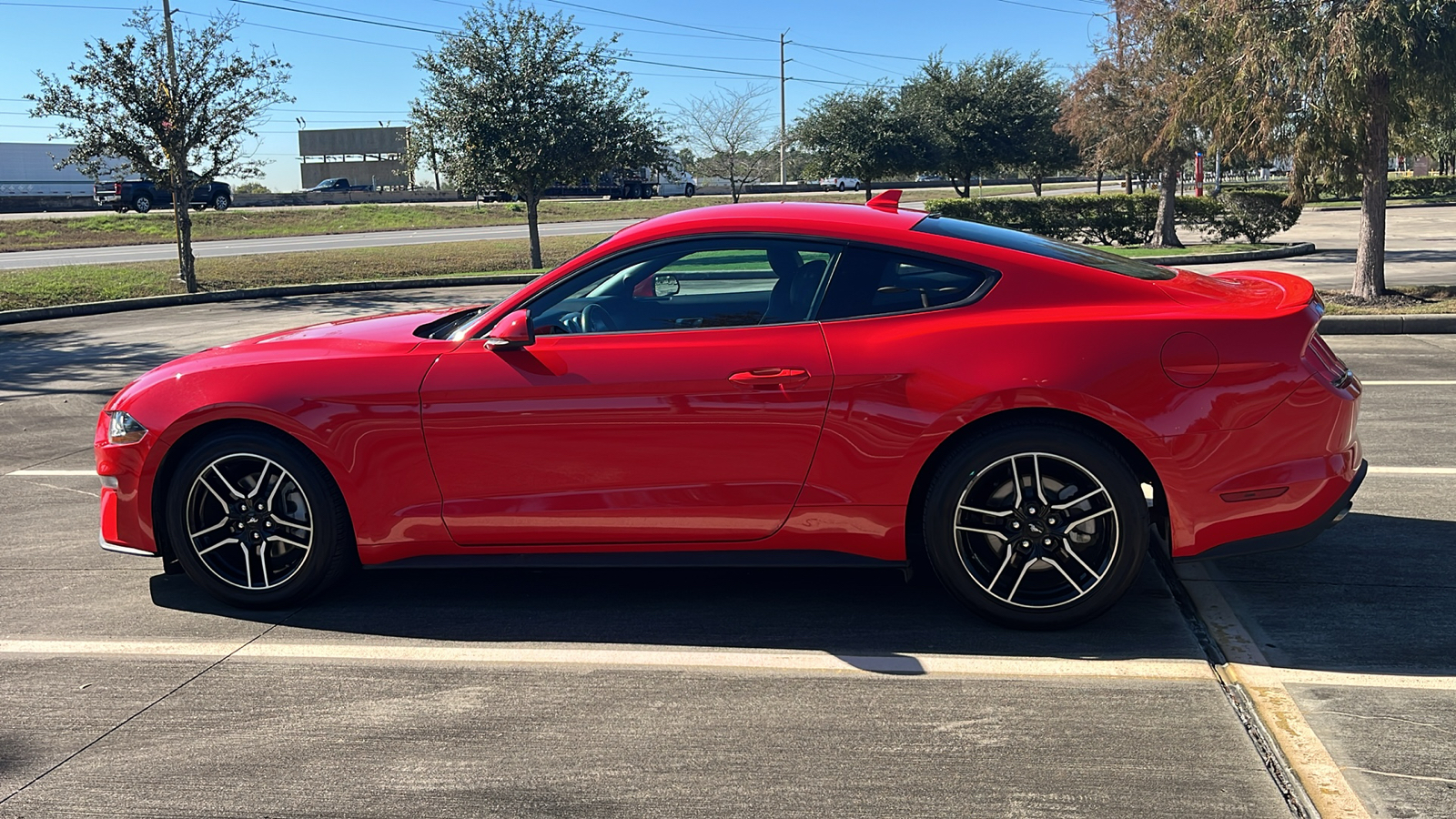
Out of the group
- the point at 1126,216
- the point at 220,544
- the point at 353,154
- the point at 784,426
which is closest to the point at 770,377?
the point at 784,426

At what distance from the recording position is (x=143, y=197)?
43281mm

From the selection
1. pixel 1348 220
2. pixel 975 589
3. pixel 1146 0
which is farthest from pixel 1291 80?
pixel 1348 220

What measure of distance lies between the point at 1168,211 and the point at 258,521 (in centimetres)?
Answer: 2326

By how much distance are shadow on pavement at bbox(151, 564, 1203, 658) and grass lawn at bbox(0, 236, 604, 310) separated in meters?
17.2

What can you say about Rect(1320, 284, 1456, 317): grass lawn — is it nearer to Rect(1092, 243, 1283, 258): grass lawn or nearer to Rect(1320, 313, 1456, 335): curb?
Rect(1320, 313, 1456, 335): curb

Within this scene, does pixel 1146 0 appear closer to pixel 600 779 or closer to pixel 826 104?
pixel 826 104

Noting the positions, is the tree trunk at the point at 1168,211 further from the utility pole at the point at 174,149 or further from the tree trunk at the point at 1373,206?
the utility pole at the point at 174,149

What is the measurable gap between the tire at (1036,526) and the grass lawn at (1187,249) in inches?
749

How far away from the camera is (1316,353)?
422 cm

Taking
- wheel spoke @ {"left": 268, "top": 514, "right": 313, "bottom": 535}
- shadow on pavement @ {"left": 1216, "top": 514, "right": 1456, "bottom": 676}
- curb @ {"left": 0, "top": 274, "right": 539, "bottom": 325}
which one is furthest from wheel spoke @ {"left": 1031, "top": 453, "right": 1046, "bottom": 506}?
curb @ {"left": 0, "top": 274, "right": 539, "bottom": 325}

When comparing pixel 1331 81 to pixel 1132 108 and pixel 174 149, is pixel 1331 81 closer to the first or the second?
pixel 1132 108

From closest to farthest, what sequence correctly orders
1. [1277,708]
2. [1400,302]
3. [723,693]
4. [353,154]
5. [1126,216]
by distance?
[1277,708]
[723,693]
[1400,302]
[1126,216]
[353,154]

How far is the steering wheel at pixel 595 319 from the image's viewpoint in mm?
4438

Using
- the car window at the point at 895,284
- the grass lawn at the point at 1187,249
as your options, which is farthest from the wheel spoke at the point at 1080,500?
the grass lawn at the point at 1187,249
